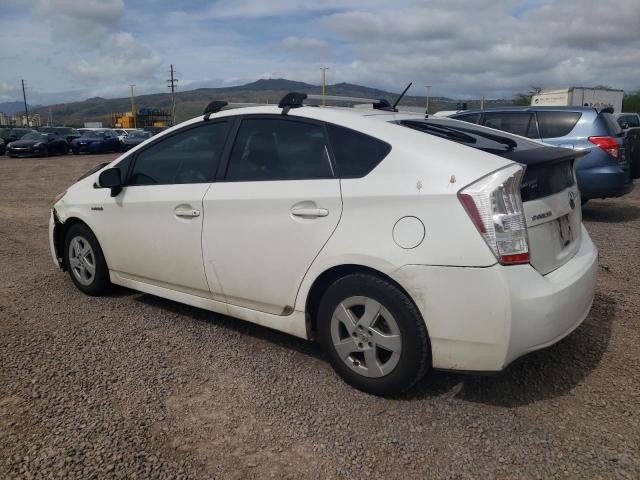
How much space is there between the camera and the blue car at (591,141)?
7855 millimetres

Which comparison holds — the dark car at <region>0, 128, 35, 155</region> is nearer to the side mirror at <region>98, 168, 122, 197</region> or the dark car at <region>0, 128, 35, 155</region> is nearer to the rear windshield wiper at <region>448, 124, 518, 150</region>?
the side mirror at <region>98, 168, 122, 197</region>

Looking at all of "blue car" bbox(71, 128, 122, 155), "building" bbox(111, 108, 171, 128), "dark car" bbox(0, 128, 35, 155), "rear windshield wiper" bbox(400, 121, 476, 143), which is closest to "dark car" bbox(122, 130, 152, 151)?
"blue car" bbox(71, 128, 122, 155)

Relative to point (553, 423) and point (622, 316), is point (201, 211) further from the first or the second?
point (622, 316)

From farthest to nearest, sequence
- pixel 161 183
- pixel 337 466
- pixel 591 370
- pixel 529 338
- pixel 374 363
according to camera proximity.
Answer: pixel 161 183, pixel 591 370, pixel 374 363, pixel 529 338, pixel 337 466

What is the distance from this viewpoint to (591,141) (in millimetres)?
7941

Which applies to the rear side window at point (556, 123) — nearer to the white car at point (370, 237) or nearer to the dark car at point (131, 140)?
the white car at point (370, 237)

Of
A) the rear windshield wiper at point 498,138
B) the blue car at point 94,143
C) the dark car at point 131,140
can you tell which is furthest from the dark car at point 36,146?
the rear windshield wiper at point 498,138

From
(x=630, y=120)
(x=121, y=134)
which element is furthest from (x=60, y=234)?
(x=121, y=134)

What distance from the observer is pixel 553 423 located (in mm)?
2732

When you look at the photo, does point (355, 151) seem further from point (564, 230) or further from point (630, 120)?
point (630, 120)

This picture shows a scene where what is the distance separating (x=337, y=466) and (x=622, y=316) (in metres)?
2.84

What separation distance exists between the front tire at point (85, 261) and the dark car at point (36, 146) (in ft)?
82.0

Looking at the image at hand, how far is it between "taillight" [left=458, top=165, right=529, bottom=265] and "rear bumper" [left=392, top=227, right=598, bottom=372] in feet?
0.25

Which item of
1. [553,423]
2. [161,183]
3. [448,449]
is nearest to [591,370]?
[553,423]
